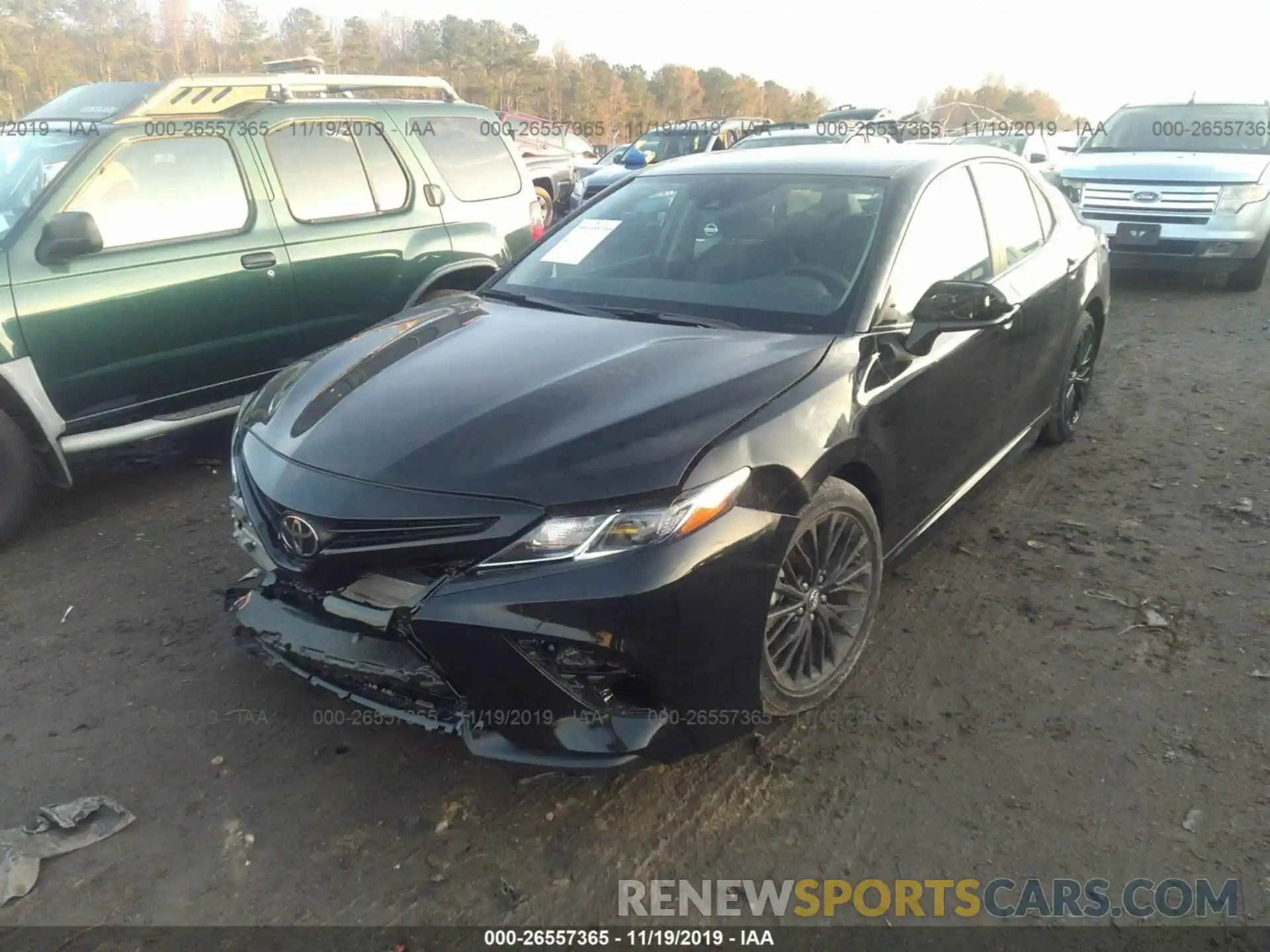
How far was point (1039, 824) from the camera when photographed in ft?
8.26

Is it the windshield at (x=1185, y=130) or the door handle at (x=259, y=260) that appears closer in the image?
the door handle at (x=259, y=260)

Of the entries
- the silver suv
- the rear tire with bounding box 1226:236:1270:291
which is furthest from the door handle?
the rear tire with bounding box 1226:236:1270:291

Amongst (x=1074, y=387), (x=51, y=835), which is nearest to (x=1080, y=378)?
(x=1074, y=387)

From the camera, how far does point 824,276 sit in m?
Answer: 3.22

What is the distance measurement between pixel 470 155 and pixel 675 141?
34.8 ft

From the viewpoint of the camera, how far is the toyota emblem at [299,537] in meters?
2.42

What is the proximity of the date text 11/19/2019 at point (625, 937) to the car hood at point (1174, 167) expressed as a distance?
9.35m

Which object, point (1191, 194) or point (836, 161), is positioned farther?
point (1191, 194)

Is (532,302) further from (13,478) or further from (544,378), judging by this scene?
(13,478)

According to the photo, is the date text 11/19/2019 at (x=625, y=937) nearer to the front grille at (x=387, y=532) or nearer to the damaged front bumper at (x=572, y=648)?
the damaged front bumper at (x=572, y=648)

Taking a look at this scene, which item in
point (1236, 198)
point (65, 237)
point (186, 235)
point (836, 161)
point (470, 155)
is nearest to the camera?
point (836, 161)

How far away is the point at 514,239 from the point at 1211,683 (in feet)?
15.2

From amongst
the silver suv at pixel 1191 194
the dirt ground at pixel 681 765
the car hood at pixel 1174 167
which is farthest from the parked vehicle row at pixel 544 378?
the car hood at pixel 1174 167

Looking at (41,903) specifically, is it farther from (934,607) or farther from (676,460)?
(934,607)
